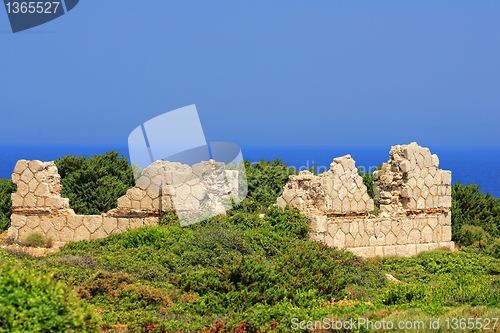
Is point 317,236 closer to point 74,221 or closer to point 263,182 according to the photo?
point 263,182

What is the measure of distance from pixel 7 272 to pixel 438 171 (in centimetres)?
1086

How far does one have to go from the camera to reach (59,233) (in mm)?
11609

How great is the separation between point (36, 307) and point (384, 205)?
9704mm

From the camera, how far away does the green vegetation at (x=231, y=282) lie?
5.19 metres

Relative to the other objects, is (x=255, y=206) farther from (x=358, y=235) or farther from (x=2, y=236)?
(x=2, y=236)

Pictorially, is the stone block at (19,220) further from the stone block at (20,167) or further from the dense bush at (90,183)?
the dense bush at (90,183)

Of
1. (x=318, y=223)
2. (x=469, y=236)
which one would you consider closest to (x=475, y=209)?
(x=469, y=236)

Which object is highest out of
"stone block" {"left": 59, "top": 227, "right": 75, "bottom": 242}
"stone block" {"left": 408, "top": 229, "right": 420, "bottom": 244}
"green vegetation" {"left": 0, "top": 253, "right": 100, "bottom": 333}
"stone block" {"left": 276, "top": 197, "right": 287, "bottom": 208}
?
"stone block" {"left": 276, "top": 197, "right": 287, "bottom": 208}

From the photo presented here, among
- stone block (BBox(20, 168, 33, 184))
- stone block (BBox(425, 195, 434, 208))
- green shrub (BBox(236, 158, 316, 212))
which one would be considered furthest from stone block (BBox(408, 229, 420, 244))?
stone block (BBox(20, 168, 33, 184))

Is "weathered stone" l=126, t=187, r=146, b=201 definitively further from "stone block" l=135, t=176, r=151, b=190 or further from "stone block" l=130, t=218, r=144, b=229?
"stone block" l=130, t=218, r=144, b=229

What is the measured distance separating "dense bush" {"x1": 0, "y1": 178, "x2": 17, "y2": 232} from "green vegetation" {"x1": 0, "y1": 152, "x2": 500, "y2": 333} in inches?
210

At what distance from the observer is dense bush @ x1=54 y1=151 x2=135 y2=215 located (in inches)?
616

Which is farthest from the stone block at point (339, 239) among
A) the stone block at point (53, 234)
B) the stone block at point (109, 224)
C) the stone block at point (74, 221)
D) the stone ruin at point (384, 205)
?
the stone block at point (53, 234)

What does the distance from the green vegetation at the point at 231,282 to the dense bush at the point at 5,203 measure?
210 inches
